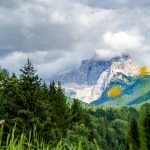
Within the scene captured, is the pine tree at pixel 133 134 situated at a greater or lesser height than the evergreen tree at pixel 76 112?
lesser

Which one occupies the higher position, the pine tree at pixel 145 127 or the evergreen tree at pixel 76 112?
the evergreen tree at pixel 76 112

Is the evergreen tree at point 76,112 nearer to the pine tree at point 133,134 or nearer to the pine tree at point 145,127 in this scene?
the pine tree at point 133,134

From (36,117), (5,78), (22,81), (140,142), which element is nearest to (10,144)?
(36,117)

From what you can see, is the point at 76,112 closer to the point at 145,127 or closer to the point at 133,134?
the point at 133,134

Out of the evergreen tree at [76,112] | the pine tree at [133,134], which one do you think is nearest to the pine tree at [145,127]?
the pine tree at [133,134]

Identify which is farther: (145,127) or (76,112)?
(76,112)

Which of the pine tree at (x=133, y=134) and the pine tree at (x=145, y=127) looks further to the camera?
the pine tree at (x=133, y=134)

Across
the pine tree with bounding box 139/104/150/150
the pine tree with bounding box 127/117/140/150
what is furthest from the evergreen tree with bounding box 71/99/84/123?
the pine tree with bounding box 139/104/150/150

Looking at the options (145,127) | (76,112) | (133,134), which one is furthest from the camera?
(76,112)

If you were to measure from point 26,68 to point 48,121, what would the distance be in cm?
1273

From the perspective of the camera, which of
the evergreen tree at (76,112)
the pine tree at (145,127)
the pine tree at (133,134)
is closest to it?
the pine tree at (145,127)

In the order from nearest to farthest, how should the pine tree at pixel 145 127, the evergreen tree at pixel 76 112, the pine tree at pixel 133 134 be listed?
the pine tree at pixel 145 127 < the pine tree at pixel 133 134 < the evergreen tree at pixel 76 112

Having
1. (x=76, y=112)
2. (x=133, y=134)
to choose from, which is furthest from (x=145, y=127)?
(x=76, y=112)

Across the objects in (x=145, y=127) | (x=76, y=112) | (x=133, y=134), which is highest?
(x=76, y=112)
